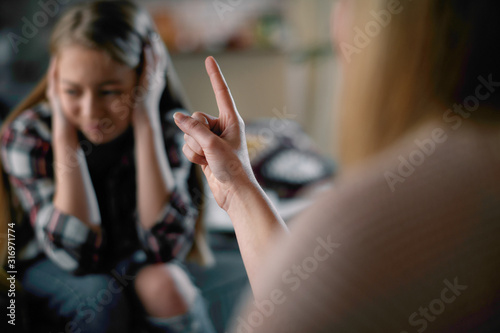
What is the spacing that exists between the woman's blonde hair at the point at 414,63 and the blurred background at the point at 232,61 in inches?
11.1

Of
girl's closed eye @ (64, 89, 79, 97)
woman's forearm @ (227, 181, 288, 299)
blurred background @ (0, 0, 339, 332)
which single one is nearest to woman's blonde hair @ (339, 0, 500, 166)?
woman's forearm @ (227, 181, 288, 299)

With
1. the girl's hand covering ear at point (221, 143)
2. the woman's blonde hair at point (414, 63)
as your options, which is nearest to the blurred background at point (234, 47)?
the girl's hand covering ear at point (221, 143)

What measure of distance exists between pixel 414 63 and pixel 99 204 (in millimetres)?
467

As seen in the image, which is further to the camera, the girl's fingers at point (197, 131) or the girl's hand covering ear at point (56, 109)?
the girl's hand covering ear at point (56, 109)

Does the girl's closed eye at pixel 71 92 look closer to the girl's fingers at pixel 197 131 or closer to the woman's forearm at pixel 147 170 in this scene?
the woman's forearm at pixel 147 170

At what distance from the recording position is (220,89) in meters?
0.42

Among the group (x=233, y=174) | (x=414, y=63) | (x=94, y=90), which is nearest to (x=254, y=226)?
(x=233, y=174)

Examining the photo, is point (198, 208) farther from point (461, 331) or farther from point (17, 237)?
point (461, 331)

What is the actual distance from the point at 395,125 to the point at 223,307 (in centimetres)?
39

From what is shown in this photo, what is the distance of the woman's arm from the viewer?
39 cm

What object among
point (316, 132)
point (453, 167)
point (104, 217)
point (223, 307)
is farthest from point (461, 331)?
point (316, 132)

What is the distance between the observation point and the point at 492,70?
37 centimetres

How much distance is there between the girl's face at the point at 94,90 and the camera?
547mm

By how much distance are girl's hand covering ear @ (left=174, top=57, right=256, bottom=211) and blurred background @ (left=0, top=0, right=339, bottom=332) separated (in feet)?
0.56
